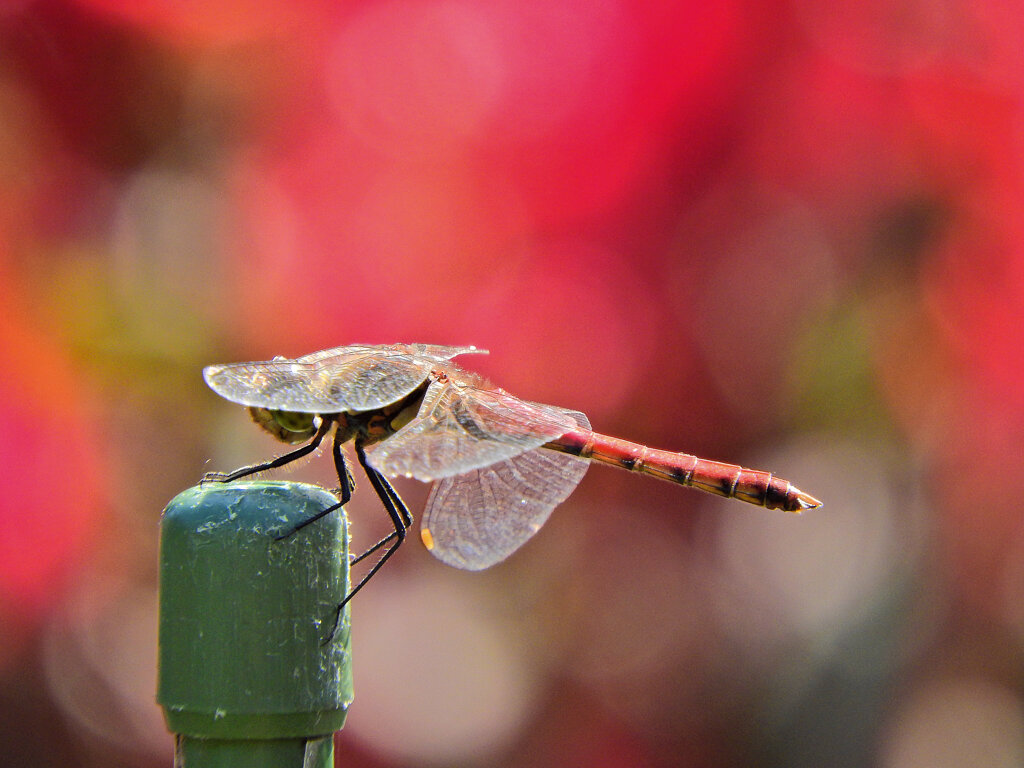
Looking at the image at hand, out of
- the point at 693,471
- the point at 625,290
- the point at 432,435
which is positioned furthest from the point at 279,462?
the point at 625,290

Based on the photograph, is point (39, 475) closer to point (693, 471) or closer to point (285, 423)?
point (285, 423)

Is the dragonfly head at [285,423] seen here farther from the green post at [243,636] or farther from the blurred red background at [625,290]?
the blurred red background at [625,290]

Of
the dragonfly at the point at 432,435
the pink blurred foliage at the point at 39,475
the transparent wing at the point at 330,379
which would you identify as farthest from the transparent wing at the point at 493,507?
the pink blurred foliage at the point at 39,475

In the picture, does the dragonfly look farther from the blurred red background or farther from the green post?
the blurred red background

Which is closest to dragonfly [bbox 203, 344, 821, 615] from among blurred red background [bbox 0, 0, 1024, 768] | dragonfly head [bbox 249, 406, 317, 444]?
dragonfly head [bbox 249, 406, 317, 444]

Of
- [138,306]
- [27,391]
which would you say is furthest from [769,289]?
[27,391]

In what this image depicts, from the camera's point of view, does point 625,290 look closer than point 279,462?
No
